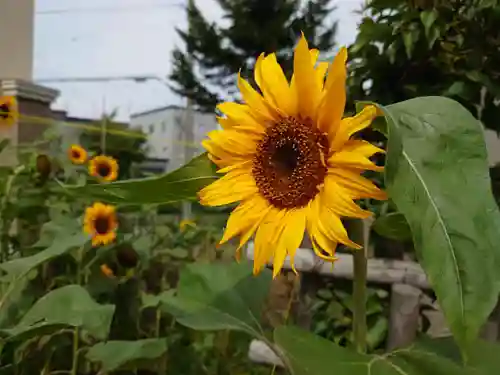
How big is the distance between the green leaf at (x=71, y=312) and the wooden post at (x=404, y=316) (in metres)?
0.33

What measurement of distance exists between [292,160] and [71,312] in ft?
0.93

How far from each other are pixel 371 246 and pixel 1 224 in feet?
1.70

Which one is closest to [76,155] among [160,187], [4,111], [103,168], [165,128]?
[103,168]

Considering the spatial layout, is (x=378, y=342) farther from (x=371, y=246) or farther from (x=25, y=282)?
(x=25, y=282)

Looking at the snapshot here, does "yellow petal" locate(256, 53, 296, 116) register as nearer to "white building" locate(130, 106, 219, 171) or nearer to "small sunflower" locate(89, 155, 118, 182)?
"small sunflower" locate(89, 155, 118, 182)

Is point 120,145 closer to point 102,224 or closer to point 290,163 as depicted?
point 102,224

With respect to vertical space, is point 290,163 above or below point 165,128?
below

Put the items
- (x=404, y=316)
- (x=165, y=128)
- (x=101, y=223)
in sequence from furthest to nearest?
(x=165, y=128) < (x=101, y=223) < (x=404, y=316)

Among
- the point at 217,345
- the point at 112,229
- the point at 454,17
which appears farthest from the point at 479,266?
the point at 112,229

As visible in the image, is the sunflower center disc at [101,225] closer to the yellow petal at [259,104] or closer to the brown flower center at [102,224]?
the brown flower center at [102,224]

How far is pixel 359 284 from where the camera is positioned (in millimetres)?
370

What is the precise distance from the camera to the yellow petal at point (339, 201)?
0.30 m

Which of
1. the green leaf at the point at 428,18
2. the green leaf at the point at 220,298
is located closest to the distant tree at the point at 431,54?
the green leaf at the point at 428,18

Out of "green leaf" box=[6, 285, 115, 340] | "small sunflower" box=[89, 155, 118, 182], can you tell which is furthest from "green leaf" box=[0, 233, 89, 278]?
"small sunflower" box=[89, 155, 118, 182]
